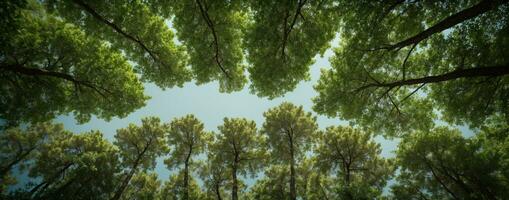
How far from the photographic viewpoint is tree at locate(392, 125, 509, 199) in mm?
14828

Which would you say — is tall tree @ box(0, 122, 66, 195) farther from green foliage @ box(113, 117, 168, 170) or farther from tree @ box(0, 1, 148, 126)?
tree @ box(0, 1, 148, 126)

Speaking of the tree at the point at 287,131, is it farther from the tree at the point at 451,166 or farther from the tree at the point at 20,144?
the tree at the point at 20,144

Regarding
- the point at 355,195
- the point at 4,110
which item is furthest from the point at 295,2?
the point at 4,110

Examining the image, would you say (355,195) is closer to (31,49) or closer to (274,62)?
(274,62)

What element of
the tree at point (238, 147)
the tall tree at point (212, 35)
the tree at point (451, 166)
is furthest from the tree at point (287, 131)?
the tall tree at point (212, 35)

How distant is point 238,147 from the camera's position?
→ 1994 cm

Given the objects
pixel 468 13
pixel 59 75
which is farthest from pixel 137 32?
pixel 468 13

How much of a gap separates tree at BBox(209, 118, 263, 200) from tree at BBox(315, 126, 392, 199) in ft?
18.7

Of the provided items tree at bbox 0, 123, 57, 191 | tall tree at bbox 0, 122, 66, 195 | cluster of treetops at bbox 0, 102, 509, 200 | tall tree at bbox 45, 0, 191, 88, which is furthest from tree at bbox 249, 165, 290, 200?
tree at bbox 0, 123, 57, 191

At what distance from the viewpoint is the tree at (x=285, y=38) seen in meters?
8.44

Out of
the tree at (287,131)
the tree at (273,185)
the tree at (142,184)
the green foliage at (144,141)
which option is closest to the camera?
the tree at (273,185)

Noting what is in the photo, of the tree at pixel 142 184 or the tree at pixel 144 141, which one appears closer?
the tree at pixel 144 141

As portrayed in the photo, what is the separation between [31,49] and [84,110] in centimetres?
405

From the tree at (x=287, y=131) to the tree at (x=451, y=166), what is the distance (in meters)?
7.53
